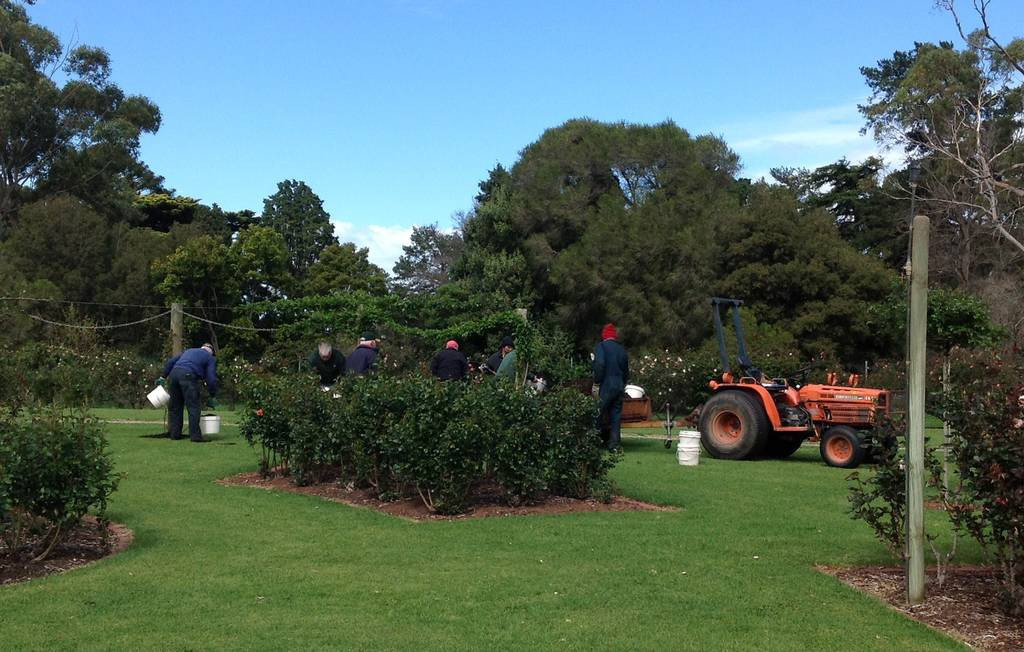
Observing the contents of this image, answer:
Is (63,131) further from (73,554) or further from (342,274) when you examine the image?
(73,554)

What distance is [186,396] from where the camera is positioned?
16.0 m

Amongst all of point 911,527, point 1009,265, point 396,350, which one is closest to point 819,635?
point 911,527

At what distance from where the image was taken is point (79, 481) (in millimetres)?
7691

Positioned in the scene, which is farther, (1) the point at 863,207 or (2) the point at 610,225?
(1) the point at 863,207

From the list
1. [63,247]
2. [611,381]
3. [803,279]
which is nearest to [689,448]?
[611,381]

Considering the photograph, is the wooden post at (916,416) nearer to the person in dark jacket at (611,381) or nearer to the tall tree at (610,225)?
the person in dark jacket at (611,381)

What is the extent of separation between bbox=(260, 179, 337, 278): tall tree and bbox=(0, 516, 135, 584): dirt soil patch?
48.5 metres

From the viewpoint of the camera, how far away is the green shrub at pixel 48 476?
7.37m

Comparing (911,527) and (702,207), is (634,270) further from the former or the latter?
(911,527)

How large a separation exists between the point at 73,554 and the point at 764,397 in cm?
1035

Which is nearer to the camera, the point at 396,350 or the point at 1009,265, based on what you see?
the point at 396,350

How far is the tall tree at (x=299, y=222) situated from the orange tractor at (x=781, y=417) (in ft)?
141

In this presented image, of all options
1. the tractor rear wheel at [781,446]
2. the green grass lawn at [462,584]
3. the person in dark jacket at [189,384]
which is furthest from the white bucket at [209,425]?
the tractor rear wheel at [781,446]

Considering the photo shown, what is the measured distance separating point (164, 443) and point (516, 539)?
8.86 metres
